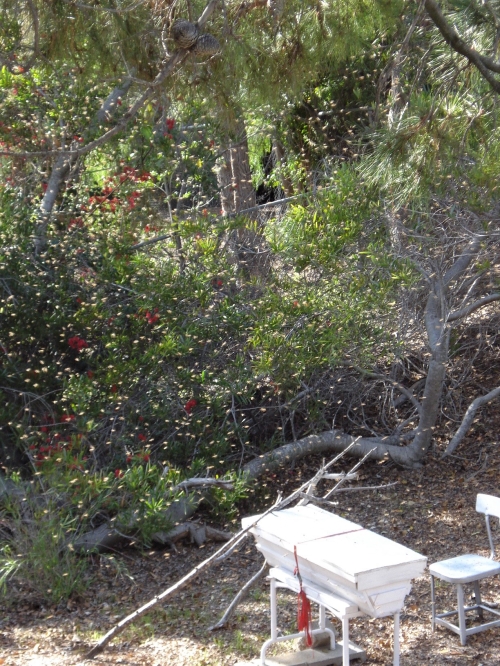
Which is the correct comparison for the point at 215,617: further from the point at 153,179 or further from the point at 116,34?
the point at 153,179

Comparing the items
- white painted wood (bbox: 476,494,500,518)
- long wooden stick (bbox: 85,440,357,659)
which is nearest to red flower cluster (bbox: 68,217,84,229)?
long wooden stick (bbox: 85,440,357,659)

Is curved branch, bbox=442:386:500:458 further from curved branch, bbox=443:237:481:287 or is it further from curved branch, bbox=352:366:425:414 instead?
curved branch, bbox=443:237:481:287

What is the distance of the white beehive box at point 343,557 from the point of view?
325cm

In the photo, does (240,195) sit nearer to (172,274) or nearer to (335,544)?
(172,274)

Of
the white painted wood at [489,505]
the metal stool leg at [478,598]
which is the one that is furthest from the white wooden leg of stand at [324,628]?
the white painted wood at [489,505]

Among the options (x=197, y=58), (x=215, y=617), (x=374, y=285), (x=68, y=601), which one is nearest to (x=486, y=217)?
(x=374, y=285)

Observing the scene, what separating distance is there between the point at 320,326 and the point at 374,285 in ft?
1.66

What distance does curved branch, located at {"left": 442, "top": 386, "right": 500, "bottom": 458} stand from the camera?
6.67 metres

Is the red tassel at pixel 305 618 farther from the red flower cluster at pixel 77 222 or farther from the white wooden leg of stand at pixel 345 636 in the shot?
the red flower cluster at pixel 77 222

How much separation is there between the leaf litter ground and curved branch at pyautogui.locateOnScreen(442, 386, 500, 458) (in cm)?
29

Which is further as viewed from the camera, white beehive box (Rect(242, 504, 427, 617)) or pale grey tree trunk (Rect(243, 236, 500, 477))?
pale grey tree trunk (Rect(243, 236, 500, 477))

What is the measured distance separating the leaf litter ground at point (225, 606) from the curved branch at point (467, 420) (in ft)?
0.97

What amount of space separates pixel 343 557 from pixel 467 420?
360 centimetres

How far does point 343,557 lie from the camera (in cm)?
Answer: 336
